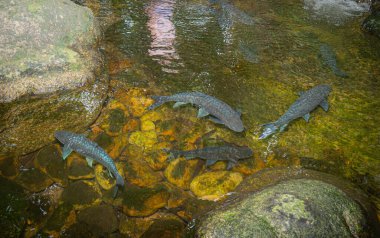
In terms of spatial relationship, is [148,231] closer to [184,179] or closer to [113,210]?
[113,210]

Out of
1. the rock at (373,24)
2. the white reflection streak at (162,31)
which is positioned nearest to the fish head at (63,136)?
the white reflection streak at (162,31)

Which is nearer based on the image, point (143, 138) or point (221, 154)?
point (221, 154)

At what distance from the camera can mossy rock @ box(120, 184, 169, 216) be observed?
3945 millimetres

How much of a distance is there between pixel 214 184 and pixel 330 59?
5141 millimetres

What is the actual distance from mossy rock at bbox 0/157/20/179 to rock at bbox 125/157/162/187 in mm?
1713

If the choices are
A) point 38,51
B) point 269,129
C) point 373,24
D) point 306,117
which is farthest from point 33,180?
point 373,24

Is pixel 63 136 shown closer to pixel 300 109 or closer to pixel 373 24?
pixel 300 109

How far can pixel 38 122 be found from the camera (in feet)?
15.7

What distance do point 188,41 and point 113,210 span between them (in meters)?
5.24

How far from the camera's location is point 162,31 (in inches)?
318

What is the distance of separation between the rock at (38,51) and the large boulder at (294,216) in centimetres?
406

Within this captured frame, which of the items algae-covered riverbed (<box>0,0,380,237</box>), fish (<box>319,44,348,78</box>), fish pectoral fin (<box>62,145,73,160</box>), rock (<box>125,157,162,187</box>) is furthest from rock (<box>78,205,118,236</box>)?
fish (<box>319,44,348,78</box>)

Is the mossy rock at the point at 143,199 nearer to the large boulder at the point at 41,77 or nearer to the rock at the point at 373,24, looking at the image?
the large boulder at the point at 41,77

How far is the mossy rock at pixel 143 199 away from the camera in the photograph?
3945 millimetres
